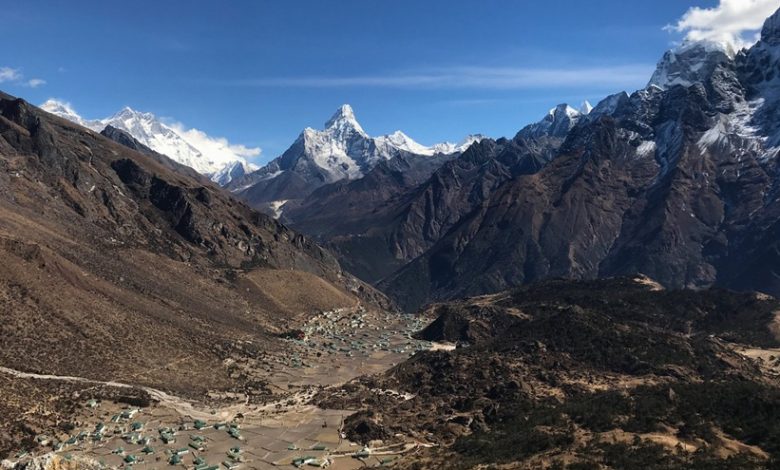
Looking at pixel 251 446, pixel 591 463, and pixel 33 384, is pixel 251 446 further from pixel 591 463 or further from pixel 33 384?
pixel 591 463

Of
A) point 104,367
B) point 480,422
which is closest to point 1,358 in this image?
point 104,367

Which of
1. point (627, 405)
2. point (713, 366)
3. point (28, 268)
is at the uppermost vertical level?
point (28, 268)

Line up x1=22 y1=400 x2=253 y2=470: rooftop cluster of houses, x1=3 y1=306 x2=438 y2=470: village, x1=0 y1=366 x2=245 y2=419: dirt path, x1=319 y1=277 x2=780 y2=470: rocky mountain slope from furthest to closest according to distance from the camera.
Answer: x1=0 y1=366 x2=245 y2=419: dirt path
x1=3 y1=306 x2=438 y2=470: village
x1=22 y1=400 x2=253 y2=470: rooftop cluster of houses
x1=319 y1=277 x2=780 y2=470: rocky mountain slope

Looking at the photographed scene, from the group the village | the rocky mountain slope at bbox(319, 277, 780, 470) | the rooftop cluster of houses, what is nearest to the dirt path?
the village

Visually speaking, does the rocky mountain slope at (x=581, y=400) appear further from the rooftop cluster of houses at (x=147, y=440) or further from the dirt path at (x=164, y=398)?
the rooftop cluster of houses at (x=147, y=440)

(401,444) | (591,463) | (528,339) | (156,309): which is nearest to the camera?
(591,463)

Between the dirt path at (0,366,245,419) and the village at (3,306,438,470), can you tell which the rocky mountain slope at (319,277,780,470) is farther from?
the dirt path at (0,366,245,419)

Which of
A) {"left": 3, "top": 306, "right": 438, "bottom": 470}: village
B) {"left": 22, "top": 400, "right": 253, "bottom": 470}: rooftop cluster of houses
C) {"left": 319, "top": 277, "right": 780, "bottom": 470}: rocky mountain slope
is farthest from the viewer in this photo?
{"left": 3, "top": 306, "right": 438, "bottom": 470}: village

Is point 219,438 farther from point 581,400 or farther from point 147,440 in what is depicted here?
point 581,400

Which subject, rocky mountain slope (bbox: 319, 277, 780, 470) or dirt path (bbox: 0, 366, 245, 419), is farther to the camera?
dirt path (bbox: 0, 366, 245, 419)

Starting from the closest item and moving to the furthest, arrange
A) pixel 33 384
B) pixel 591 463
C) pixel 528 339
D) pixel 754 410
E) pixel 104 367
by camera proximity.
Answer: pixel 591 463
pixel 754 410
pixel 33 384
pixel 104 367
pixel 528 339
